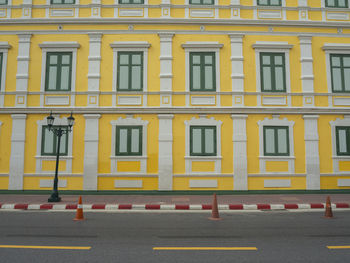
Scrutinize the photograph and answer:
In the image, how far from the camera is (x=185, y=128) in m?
14.5

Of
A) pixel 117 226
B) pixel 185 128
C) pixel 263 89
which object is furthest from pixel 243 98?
pixel 117 226

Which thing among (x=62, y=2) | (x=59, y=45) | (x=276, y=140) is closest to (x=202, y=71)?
(x=276, y=140)

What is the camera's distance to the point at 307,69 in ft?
49.4

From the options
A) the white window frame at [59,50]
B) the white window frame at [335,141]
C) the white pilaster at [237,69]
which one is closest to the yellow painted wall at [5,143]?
the white window frame at [59,50]

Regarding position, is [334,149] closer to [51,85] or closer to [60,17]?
[51,85]

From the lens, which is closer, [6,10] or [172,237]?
[172,237]

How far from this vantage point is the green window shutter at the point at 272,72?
15055 mm

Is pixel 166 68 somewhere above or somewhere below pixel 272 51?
below

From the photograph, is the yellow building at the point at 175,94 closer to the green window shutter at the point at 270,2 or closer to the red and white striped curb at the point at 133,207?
the green window shutter at the point at 270,2

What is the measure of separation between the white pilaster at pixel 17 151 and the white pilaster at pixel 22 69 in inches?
34.4

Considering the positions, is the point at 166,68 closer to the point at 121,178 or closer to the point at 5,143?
the point at 121,178

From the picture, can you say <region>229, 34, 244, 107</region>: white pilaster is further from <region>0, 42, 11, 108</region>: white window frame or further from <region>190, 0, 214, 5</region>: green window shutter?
<region>0, 42, 11, 108</region>: white window frame

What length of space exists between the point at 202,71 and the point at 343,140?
8568 millimetres

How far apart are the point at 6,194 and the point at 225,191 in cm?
1123
